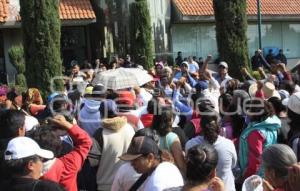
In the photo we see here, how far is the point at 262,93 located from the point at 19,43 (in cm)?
1763

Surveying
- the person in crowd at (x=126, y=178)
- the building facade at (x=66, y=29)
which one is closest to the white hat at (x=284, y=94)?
the person in crowd at (x=126, y=178)

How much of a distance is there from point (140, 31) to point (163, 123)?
16.4 meters

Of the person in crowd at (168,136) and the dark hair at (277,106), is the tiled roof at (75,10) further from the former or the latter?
the person in crowd at (168,136)

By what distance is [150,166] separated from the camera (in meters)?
4.36

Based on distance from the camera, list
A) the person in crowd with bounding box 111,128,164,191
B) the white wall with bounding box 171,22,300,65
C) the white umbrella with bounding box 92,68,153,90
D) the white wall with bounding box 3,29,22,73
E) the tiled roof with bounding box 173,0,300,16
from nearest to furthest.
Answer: the person in crowd with bounding box 111,128,164,191 < the white umbrella with bounding box 92,68,153,90 < the white wall with bounding box 3,29,22,73 < the tiled roof with bounding box 173,0,300,16 < the white wall with bounding box 171,22,300,65

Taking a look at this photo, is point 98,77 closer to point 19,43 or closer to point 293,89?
point 293,89

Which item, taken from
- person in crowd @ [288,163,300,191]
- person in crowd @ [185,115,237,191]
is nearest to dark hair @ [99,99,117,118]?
person in crowd @ [185,115,237,191]

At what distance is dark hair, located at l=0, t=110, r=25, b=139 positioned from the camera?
188 inches

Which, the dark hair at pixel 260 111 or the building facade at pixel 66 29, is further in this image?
the building facade at pixel 66 29

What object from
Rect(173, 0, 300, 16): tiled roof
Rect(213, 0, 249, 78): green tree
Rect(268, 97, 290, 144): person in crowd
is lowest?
Rect(268, 97, 290, 144): person in crowd

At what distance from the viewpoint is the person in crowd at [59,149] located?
4.44 meters

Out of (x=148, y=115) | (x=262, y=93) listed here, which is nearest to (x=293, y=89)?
(x=262, y=93)

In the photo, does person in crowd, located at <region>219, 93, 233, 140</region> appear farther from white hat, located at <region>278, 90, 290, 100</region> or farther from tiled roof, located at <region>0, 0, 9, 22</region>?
tiled roof, located at <region>0, 0, 9, 22</region>

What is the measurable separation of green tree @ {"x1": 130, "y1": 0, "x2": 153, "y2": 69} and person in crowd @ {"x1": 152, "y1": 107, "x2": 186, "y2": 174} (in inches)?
621
